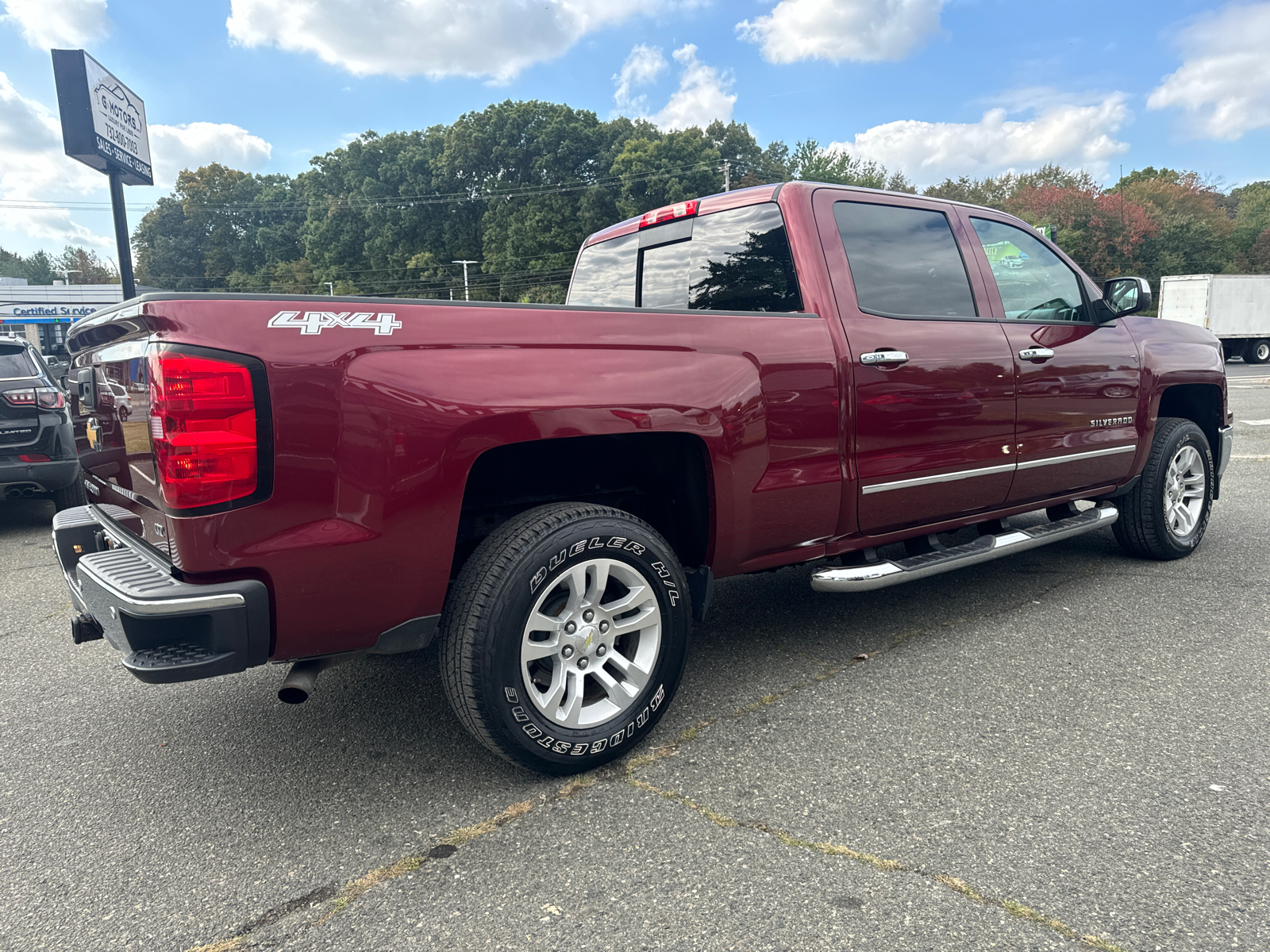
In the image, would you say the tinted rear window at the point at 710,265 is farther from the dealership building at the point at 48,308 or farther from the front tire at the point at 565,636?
the dealership building at the point at 48,308

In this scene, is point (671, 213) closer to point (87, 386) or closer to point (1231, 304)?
point (87, 386)

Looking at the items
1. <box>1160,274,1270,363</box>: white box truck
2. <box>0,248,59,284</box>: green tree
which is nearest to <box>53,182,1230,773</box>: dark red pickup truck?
<box>1160,274,1270,363</box>: white box truck

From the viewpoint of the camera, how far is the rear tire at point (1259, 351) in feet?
97.1

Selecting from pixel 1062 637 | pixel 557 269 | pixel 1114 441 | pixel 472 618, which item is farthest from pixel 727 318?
pixel 557 269

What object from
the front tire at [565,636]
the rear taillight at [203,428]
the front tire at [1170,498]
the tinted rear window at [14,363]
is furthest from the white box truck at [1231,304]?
the rear taillight at [203,428]

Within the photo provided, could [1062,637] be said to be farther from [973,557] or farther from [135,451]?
[135,451]

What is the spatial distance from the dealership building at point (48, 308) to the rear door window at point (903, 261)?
34636mm

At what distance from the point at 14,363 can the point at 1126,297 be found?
746 centimetres

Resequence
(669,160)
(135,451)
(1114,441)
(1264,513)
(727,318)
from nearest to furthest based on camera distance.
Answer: (135,451), (727,318), (1114,441), (1264,513), (669,160)

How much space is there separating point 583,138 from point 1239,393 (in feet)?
189

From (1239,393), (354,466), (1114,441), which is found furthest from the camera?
(1239,393)

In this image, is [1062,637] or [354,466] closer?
[354,466]

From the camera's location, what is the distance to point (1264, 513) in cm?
588

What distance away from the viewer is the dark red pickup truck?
201 centimetres
